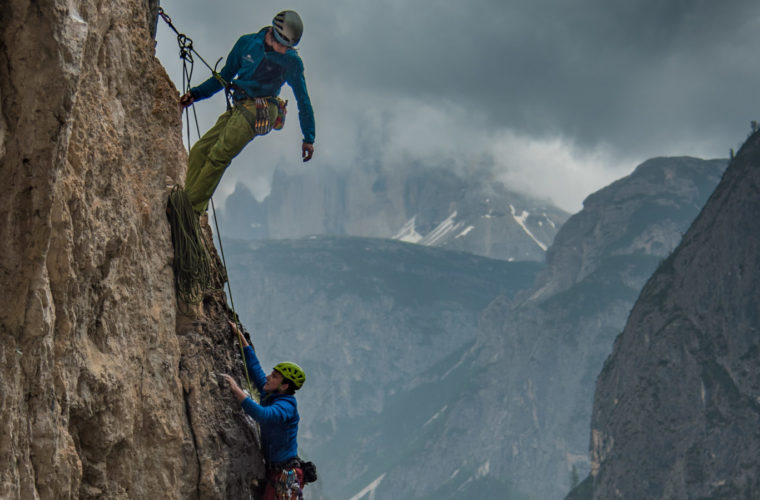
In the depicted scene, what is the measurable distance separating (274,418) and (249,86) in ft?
12.5

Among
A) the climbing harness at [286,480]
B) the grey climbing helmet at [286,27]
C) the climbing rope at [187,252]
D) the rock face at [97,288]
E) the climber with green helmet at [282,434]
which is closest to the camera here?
the rock face at [97,288]

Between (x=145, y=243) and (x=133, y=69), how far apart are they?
1687mm

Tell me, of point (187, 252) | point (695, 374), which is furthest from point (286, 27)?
point (695, 374)

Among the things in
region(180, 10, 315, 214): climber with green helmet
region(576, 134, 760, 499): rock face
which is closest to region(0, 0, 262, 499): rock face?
region(180, 10, 315, 214): climber with green helmet

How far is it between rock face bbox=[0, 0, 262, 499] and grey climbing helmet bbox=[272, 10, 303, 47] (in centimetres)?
141

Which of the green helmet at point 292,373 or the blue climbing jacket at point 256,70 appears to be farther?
the blue climbing jacket at point 256,70

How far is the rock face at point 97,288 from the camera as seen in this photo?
519 cm

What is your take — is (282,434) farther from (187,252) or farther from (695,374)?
(695,374)

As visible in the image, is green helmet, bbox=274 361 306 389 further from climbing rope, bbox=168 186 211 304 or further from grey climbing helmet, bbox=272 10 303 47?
grey climbing helmet, bbox=272 10 303 47

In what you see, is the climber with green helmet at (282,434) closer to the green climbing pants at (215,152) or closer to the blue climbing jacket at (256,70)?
the green climbing pants at (215,152)

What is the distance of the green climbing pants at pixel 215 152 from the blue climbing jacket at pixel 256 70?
A: 0.78 ft

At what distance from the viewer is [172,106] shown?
8578 millimetres

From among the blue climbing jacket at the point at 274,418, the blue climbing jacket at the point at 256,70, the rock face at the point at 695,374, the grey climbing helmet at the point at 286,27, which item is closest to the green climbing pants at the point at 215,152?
the blue climbing jacket at the point at 256,70

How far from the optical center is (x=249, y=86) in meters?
9.35
